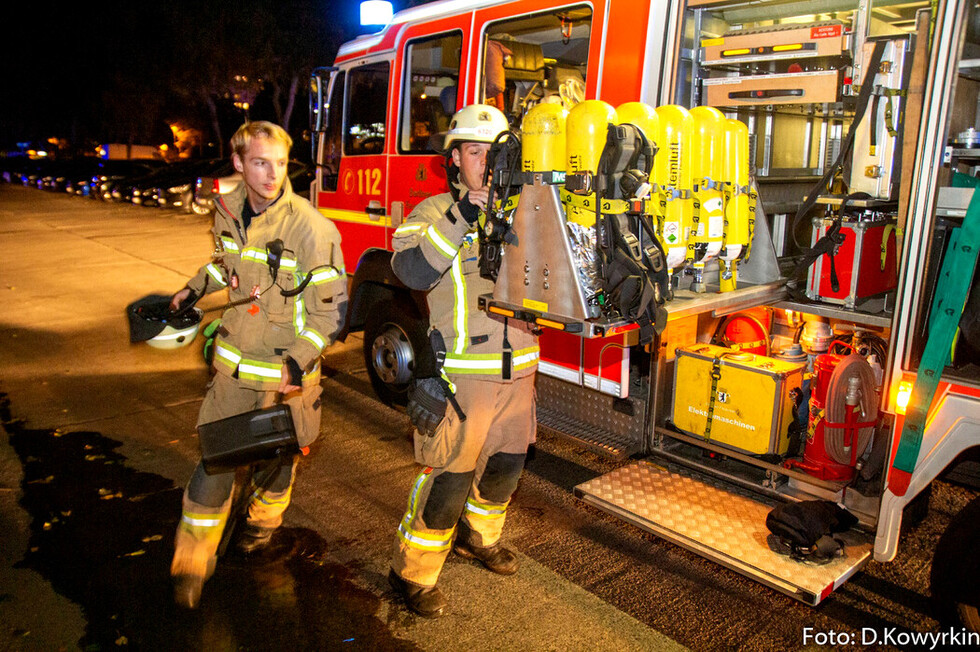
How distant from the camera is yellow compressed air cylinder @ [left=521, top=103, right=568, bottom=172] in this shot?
2801mm

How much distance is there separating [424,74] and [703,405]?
3.12m

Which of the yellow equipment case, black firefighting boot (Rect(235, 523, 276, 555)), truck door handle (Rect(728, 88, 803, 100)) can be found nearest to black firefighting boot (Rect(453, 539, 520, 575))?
black firefighting boot (Rect(235, 523, 276, 555))

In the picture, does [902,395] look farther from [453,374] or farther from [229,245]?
[229,245]

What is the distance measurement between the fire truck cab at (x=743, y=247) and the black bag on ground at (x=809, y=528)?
0.05 m

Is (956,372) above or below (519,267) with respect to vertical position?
below

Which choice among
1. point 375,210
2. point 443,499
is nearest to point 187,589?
point 443,499

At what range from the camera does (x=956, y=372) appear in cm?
304

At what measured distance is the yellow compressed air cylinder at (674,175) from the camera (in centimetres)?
308

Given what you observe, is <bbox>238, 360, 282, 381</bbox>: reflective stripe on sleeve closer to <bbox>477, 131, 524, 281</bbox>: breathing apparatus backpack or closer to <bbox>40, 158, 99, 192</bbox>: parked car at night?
<bbox>477, 131, 524, 281</bbox>: breathing apparatus backpack

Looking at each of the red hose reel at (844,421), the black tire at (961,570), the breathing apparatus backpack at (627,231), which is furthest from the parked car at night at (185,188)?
the black tire at (961,570)

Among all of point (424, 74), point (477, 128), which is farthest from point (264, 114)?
point (477, 128)

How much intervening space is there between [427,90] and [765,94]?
252cm

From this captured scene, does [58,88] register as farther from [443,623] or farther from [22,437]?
[443,623]

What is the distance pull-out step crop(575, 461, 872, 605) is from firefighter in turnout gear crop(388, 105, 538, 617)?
3.08ft
